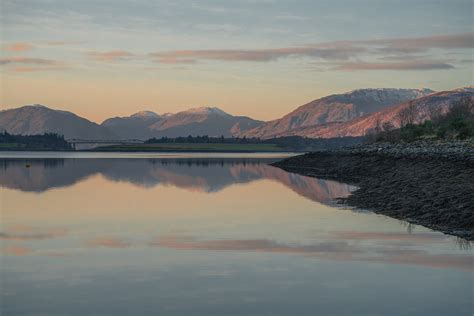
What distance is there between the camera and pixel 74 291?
49.9ft

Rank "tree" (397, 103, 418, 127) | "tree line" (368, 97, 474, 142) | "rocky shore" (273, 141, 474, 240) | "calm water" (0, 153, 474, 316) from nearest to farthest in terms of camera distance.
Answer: "calm water" (0, 153, 474, 316) → "rocky shore" (273, 141, 474, 240) → "tree line" (368, 97, 474, 142) → "tree" (397, 103, 418, 127)

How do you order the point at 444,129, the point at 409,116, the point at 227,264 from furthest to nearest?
the point at 409,116 < the point at 444,129 < the point at 227,264

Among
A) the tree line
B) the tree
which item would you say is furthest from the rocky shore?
the tree

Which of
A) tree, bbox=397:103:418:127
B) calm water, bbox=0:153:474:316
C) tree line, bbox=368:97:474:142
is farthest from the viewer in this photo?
tree, bbox=397:103:418:127

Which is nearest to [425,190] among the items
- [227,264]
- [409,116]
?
[227,264]

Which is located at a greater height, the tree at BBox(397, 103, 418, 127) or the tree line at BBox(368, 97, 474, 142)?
the tree at BBox(397, 103, 418, 127)

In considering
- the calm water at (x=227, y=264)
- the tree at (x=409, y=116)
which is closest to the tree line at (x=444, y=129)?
the tree at (x=409, y=116)

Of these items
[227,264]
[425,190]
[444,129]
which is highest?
[444,129]

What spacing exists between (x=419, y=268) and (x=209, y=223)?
1228cm

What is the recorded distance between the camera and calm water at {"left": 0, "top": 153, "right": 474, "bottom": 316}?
Result: 1405 centimetres

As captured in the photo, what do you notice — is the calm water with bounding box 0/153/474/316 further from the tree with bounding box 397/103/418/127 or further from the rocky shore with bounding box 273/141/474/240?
the tree with bounding box 397/103/418/127

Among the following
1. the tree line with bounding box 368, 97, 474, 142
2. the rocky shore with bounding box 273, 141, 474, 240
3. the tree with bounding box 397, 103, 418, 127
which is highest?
the tree with bounding box 397, 103, 418, 127

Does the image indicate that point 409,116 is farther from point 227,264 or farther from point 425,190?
point 227,264

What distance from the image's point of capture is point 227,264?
18.4 metres
